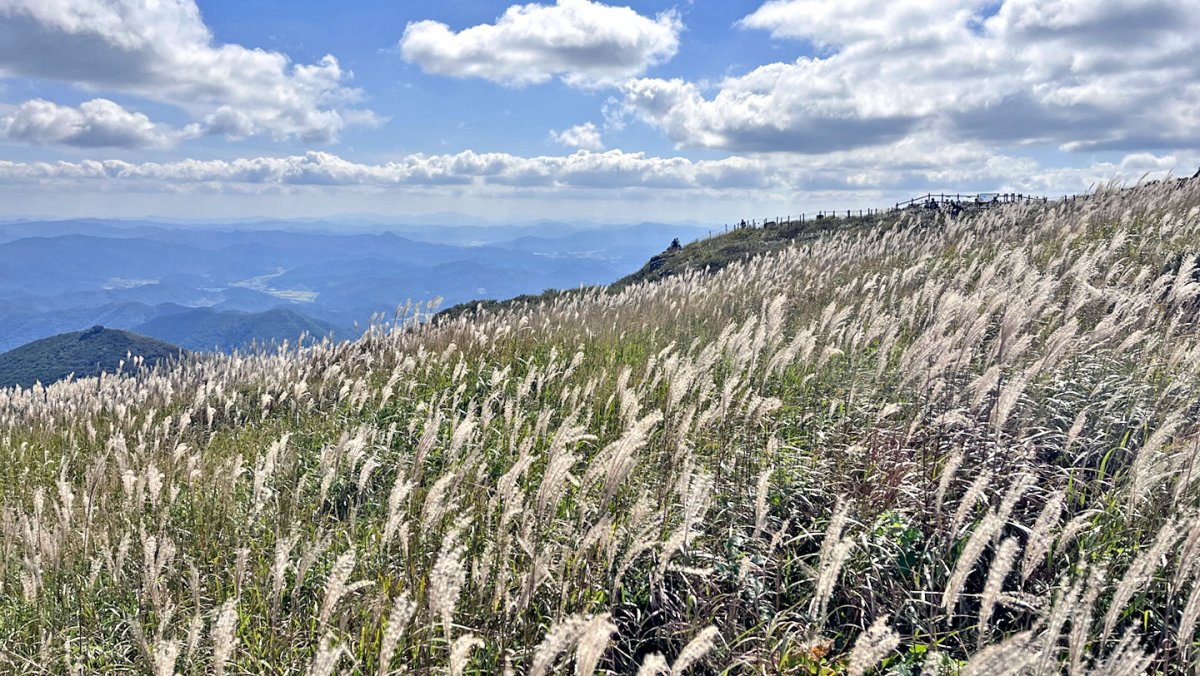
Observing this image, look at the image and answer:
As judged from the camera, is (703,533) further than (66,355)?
No

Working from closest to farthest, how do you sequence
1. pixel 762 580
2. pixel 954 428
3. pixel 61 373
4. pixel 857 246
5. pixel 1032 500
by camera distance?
pixel 762 580 < pixel 1032 500 < pixel 954 428 < pixel 857 246 < pixel 61 373

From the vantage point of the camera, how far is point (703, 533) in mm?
3680

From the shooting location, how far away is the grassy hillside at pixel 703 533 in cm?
254

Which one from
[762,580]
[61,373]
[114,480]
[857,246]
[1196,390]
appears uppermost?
[857,246]

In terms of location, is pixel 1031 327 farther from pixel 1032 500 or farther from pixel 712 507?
pixel 712 507

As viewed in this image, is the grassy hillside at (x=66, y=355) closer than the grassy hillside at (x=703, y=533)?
No

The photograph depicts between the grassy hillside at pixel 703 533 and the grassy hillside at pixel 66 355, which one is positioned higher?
the grassy hillside at pixel 703 533

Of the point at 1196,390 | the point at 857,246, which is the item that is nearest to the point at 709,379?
the point at 1196,390

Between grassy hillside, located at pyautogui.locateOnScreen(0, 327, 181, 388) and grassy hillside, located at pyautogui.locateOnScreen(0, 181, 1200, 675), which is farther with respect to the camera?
grassy hillside, located at pyautogui.locateOnScreen(0, 327, 181, 388)

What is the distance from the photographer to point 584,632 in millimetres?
1983

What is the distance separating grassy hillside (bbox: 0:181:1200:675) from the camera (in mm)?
2545

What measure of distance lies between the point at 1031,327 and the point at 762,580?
194 inches

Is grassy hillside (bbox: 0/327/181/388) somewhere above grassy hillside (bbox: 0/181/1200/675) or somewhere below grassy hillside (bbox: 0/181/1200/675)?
below

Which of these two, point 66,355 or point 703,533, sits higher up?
point 703,533
